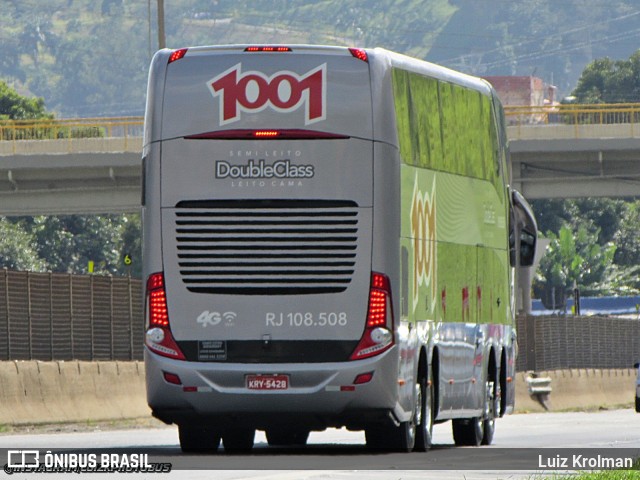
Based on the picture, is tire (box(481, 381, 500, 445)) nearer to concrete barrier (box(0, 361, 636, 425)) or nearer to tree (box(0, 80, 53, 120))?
concrete barrier (box(0, 361, 636, 425))

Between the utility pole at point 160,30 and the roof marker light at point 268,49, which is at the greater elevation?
the utility pole at point 160,30

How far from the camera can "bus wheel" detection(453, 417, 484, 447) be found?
24.6 meters

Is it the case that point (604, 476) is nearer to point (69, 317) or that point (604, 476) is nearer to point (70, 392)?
point (70, 392)

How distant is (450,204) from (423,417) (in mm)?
2560

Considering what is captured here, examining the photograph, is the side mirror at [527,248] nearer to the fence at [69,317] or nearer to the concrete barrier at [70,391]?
the concrete barrier at [70,391]

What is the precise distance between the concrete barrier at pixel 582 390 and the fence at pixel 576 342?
0.81m

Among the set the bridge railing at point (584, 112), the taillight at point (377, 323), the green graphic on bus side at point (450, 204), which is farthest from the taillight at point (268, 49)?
the bridge railing at point (584, 112)

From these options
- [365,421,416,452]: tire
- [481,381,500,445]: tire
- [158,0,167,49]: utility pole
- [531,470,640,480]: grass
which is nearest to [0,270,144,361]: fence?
[481,381,500,445]: tire

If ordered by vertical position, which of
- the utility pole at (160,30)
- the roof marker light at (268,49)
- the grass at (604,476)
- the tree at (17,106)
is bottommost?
the grass at (604,476)

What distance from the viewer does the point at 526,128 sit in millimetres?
65875

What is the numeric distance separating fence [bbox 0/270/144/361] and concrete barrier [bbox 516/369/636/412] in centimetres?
1526

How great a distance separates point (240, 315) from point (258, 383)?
0.69 meters

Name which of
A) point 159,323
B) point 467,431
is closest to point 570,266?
point 467,431

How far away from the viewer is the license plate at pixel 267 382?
1966 centimetres
